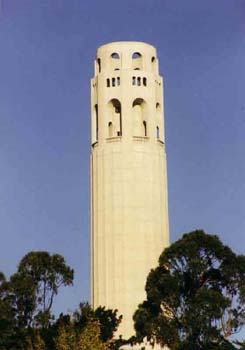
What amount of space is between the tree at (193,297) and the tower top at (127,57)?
22.5 meters

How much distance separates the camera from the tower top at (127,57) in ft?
277

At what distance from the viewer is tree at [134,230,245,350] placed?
201 ft

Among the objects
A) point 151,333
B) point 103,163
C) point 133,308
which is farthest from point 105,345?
point 103,163

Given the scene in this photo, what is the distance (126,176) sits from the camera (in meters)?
81.2

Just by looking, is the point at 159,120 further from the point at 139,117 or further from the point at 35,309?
the point at 35,309

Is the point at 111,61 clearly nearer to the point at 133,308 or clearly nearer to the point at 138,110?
the point at 138,110

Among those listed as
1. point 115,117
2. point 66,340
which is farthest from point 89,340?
point 115,117

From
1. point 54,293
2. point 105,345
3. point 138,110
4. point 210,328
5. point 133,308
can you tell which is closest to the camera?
point 105,345

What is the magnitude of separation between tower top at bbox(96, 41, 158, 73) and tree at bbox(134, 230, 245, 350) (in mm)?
22545

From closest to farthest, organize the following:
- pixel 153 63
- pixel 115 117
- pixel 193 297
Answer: pixel 193 297 → pixel 115 117 → pixel 153 63

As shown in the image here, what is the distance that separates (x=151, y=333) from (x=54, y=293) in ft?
33.9

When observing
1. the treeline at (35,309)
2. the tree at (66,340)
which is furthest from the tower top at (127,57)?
the tree at (66,340)

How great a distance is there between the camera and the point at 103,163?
270 ft

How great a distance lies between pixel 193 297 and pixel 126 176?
19706mm
